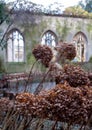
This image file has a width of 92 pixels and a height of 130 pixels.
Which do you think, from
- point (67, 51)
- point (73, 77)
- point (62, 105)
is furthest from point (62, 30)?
point (62, 105)

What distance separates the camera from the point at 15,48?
11852 mm

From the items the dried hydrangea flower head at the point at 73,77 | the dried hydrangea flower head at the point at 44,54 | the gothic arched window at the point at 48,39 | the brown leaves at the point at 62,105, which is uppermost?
the gothic arched window at the point at 48,39

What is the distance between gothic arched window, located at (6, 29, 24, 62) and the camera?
1164 centimetres

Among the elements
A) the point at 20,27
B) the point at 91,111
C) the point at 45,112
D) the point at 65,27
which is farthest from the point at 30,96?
the point at 65,27

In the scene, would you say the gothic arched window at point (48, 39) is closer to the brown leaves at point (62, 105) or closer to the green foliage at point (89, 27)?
the green foliage at point (89, 27)

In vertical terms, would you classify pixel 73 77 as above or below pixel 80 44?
below

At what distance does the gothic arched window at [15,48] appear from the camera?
11.6 m

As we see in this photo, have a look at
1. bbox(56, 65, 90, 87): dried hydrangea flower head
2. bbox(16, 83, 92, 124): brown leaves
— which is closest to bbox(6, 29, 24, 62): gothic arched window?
bbox(56, 65, 90, 87): dried hydrangea flower head

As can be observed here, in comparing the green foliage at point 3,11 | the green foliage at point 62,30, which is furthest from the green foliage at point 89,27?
the green foliage at point 3,11

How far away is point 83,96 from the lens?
1.79 m

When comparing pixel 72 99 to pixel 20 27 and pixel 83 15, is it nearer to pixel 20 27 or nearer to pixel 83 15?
pixel 20 27

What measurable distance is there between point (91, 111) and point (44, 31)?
1066 centimetres

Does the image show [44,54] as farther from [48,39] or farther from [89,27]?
[89,27]

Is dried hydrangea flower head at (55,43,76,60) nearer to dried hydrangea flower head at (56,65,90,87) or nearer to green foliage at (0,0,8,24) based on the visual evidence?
dried hydrangea flower head at (56,65,90,87)
